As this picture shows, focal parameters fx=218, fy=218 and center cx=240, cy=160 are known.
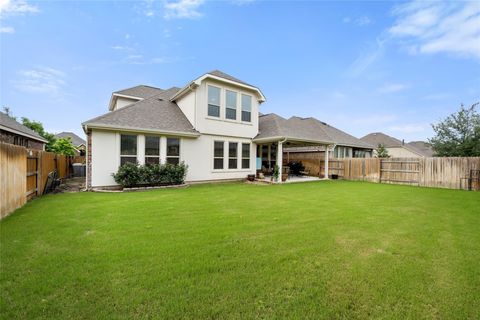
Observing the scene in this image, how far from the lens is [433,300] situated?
2.44 meters

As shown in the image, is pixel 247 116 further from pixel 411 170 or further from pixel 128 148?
pixel 411 170

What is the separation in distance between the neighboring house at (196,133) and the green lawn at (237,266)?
4934mm

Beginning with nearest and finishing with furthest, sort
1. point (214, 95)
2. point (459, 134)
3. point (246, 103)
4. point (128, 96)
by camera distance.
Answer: point (214, 95) < point (246, 103) < point (128, 96) < point (459, 134)

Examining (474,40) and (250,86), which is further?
(250,86)

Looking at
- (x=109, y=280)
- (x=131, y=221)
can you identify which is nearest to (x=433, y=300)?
(x=109, y=280)

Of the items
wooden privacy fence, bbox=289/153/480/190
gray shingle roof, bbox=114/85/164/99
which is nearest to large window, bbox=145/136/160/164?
gray shingle roof, bbox=114/85/164/99

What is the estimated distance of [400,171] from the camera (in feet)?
46.9

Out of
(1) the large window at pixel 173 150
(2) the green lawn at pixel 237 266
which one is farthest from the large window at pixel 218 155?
(2) the green lawn at pixel 237 266

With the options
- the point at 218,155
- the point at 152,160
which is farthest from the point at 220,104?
the point at 152,160

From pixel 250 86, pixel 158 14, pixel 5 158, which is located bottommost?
pixel 5 158

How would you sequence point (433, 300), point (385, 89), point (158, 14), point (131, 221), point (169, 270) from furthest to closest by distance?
point (385, 89), point (158, 14), point (131, 221), point (169, 270), point (433, 300)

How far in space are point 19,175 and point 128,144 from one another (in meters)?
4.63

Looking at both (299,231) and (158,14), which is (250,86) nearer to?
(158,14)

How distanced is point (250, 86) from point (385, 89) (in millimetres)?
12144
